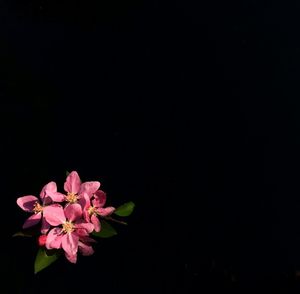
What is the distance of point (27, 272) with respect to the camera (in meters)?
1.03

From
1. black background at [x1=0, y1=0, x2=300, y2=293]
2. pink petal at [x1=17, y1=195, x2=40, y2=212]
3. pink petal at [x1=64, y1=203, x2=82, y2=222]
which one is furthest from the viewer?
black background at [x1=0, y1=0, x2=300, y2=293]

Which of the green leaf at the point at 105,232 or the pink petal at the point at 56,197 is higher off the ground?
the pink petal at the point at 56,197

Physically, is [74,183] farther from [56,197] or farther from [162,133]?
[162,133]

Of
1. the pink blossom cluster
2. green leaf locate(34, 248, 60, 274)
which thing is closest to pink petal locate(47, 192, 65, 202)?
the pink blossom cluster

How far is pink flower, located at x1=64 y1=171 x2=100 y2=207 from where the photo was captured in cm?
77

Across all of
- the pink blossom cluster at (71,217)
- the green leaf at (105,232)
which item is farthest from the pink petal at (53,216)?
the green leaf at (105,232)

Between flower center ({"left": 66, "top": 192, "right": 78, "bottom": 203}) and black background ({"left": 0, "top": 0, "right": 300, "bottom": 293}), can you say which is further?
black background ({"left": 0, "top": 0, "right": 300, "bottom": 293})

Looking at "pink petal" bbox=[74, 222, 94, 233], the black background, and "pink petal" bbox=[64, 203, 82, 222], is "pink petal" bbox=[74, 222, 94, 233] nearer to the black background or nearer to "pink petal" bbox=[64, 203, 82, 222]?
"pink petal" bbox=[64, 203, 82, 222]

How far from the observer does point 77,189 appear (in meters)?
0.80

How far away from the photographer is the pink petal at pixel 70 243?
0.74 meters

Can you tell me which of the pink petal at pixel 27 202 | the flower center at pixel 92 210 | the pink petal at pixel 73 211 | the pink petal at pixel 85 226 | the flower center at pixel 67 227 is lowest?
the pink petal at pixel 85 226

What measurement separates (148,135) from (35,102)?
35cm

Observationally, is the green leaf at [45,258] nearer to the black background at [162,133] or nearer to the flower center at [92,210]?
the flower center at [92,210]

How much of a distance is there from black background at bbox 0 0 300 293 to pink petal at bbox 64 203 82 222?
0.35m
